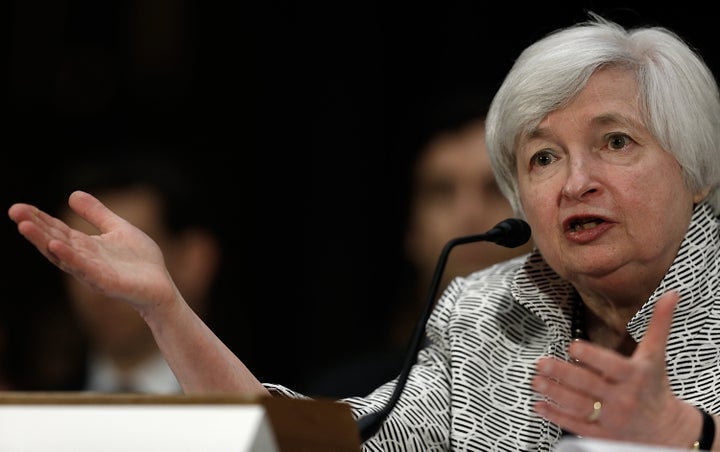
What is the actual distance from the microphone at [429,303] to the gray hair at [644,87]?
0.23 m

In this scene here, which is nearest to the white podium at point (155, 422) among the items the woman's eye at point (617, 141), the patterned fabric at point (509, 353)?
the patterned fabric at point (509, 353)

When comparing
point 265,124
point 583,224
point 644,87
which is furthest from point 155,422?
point 265,124

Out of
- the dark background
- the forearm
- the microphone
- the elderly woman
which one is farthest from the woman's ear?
→ the dark background

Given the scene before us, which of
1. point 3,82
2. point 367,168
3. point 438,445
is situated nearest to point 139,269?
point 438,445

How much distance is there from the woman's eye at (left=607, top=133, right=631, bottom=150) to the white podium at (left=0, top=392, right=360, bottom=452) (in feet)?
3.05

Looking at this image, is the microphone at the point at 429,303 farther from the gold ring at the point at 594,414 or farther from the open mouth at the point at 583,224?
the gold ring at the point at 594,414

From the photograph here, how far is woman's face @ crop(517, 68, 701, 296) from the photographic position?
2.21m

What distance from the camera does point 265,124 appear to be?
448 centimetres

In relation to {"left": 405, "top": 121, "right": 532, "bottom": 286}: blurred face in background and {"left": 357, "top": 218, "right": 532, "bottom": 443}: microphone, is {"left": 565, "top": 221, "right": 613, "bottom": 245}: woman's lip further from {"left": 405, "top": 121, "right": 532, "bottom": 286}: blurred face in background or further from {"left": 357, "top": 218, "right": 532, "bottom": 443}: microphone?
{"left": 405, "top": 121, "right": 532, "bottom": 286}: blurred face in background

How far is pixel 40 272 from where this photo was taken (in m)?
4.46

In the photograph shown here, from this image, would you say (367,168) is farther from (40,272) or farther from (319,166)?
(40,272)

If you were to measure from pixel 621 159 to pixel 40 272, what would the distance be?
2.82m

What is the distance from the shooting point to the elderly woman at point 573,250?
2.11m

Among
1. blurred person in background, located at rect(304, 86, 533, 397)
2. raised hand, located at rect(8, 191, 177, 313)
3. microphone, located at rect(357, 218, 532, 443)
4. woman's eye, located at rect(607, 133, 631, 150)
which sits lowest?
blurred person in background, located at rect(304, 86, 533, 397)
